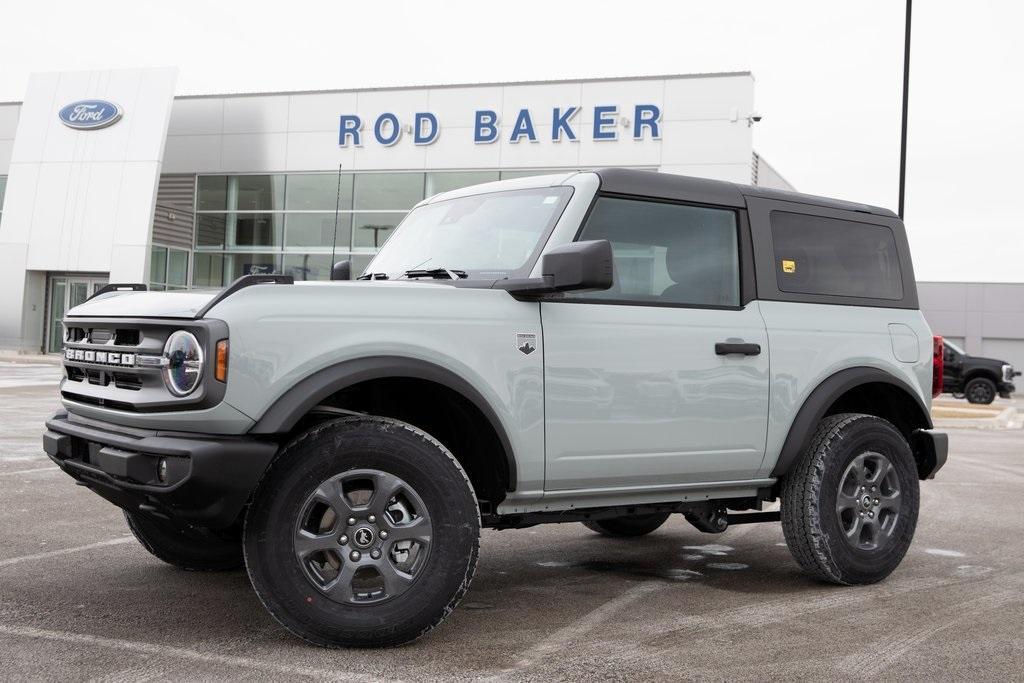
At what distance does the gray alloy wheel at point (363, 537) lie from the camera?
4.05 meters

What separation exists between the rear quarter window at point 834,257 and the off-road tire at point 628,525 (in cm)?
195

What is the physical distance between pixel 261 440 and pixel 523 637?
4.38 ft

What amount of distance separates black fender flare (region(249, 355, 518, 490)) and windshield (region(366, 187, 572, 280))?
0.66 meters

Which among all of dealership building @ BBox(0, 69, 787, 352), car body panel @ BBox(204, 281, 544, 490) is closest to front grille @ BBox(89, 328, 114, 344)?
car body panel @ BBox(204, 281, 544, 490)

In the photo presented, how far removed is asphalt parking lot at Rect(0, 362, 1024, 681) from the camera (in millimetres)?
3973

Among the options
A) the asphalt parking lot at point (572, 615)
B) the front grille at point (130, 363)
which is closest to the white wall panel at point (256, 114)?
the asphalt parking lot at point (572, 615)

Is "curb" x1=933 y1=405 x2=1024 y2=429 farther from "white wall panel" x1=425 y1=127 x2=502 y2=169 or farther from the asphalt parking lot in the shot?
"white wall panel" x1=425 y1=127 x2=502 y2=169

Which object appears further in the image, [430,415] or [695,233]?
[695,233]

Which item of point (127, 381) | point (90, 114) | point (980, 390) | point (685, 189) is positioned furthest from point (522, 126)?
point (127, 381)

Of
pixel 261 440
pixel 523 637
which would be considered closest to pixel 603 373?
pixel 523 637

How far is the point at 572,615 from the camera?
190 inches

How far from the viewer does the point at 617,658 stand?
4121mm

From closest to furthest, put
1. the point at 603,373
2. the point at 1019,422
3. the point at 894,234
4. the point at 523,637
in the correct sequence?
the point at 523,637 → the point at 603,373 → the point at 894,234 → the point at 1019,422

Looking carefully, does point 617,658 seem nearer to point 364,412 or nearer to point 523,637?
point 523,637
